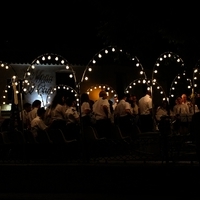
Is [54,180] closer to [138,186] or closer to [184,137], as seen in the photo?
[138,186]

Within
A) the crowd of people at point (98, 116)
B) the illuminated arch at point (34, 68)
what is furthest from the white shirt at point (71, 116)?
the illuminated arch at point (34, 68)

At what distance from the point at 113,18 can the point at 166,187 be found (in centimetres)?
981

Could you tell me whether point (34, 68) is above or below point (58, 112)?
above

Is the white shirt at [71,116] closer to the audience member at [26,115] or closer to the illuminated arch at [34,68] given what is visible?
the illuminated arch at [34,68]

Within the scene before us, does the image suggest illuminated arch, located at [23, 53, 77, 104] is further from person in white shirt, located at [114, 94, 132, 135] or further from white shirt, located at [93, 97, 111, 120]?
person in white shirt, located at [114, 94, 132, 135]

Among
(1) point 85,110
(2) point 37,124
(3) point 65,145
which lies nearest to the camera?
(3) point 65,145

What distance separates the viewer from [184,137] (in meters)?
13.3

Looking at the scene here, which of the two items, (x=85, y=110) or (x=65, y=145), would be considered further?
(x=85, y=110)

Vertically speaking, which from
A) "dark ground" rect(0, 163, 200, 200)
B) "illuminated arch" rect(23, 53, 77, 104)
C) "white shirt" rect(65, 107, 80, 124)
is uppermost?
"illuminated arch" rect(23, 53, 77, 104)

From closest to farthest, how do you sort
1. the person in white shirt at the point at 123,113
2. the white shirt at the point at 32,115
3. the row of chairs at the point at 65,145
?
1. the row of chairs at the point at 65,145
2. the white shirt at the point at 32,115
3. the person in white shirt at the point at 123,113

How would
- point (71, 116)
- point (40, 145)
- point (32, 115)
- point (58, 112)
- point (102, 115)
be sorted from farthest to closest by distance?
1. point (32, 115)
2. point (102, 115)
3. point (71, 116)
4. point (58, 112)
5. point (40, 145)

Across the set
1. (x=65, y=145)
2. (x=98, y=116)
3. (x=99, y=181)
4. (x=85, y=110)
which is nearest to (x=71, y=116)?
(x=85, y=110)

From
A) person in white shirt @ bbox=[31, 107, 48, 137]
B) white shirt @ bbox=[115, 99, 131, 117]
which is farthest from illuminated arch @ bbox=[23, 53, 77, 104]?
white shirt @ bbox=[115, 99, 131, 117]

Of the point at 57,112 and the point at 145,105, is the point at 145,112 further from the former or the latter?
the point at 57,112
